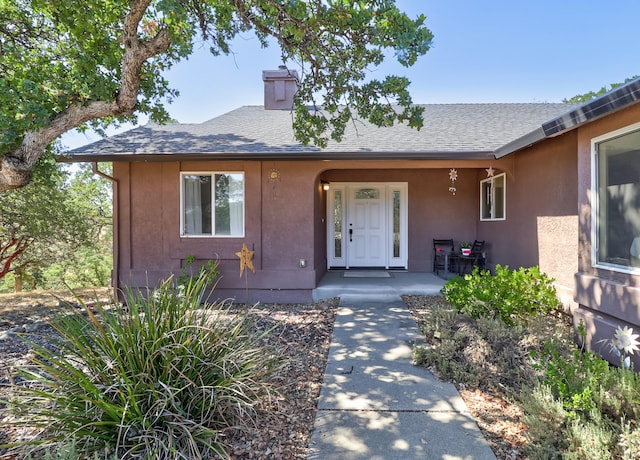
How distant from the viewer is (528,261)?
5.75m

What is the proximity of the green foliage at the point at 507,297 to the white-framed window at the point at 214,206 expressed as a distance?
4.17m

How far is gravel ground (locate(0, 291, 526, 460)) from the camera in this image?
2.27 metres

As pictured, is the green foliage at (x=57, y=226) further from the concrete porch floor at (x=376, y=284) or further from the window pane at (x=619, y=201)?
the window pane at (x=619, y=201)

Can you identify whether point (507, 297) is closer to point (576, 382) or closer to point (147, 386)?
point (576, 382)

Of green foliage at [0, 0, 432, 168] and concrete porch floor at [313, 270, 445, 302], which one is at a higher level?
green foliage at [0, 0, 432, 168]

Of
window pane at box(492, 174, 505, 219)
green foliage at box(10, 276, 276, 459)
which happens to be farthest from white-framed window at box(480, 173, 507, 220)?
green foliage at box(10, 276, 276, 459)

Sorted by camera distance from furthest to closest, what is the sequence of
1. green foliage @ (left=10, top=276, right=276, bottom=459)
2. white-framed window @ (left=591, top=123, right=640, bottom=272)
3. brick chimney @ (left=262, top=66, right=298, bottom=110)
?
brick chimney @ (left=262, top=66, right=298, bottom=110), white-framed window @ (left=591, top=123, right=640, bottom=272), green foliage @ (left=10, top=276, right=276, bottom=459)

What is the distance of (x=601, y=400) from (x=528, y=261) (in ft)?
13.0

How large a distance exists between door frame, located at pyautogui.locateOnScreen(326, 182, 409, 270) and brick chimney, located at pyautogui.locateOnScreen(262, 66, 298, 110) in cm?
270

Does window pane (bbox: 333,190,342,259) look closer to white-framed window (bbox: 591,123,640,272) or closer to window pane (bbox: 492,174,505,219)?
window pane (bbox: 492,174,505,219)

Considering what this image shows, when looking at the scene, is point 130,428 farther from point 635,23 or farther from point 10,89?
point 635,23

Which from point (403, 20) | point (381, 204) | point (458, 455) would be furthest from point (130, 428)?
point (381, 204)

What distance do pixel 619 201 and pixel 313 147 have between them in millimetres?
4481

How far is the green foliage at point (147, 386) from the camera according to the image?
209cm
